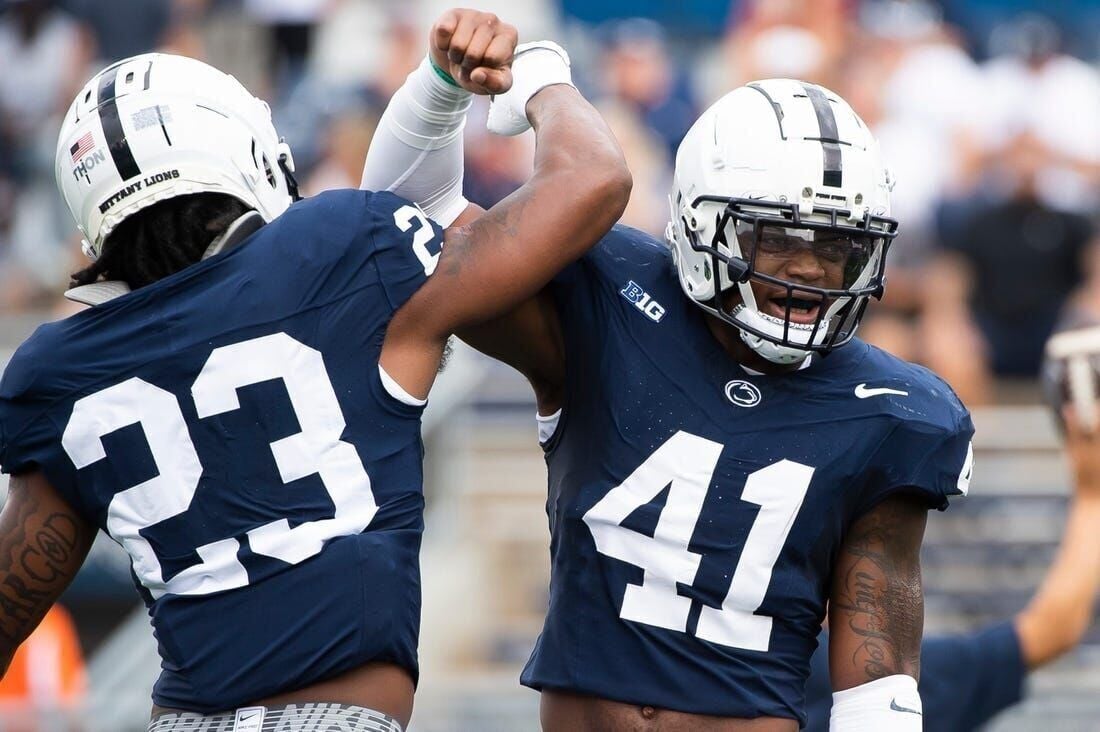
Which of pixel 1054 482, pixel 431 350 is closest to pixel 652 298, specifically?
pixel 431 350

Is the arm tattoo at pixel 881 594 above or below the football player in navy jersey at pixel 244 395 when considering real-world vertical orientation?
below

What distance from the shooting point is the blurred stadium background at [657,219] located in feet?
25.6

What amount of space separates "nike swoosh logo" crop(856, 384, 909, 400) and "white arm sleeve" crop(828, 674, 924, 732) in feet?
1.79

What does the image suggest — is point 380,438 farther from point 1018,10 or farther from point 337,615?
point 1018,10

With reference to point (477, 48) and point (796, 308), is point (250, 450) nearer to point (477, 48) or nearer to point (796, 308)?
point (477, 48)

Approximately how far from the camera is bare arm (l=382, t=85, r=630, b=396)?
2.89 m

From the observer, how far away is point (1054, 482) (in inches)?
324

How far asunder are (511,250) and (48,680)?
4.37 m

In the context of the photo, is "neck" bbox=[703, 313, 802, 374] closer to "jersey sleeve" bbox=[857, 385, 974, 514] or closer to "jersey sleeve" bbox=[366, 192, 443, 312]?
"jersey sleeve" bbox=[857, 385, 974, 514]

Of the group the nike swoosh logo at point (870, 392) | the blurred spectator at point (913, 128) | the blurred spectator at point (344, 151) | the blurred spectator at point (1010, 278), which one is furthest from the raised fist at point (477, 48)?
the blurred spectator at point (1010, 278)

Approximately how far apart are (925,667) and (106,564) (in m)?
4.24

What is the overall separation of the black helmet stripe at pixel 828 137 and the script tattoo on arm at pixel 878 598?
635 mm

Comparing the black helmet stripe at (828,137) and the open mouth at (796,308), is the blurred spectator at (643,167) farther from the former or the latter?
the open mouth at (796,308)

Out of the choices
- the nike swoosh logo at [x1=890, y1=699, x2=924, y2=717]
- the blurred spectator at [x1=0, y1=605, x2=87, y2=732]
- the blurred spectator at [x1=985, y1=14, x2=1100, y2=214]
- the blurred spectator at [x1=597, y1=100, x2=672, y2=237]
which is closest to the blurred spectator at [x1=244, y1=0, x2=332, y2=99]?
the blurred spectator at [x1=597, y1=100, x2=672, y2=237]
